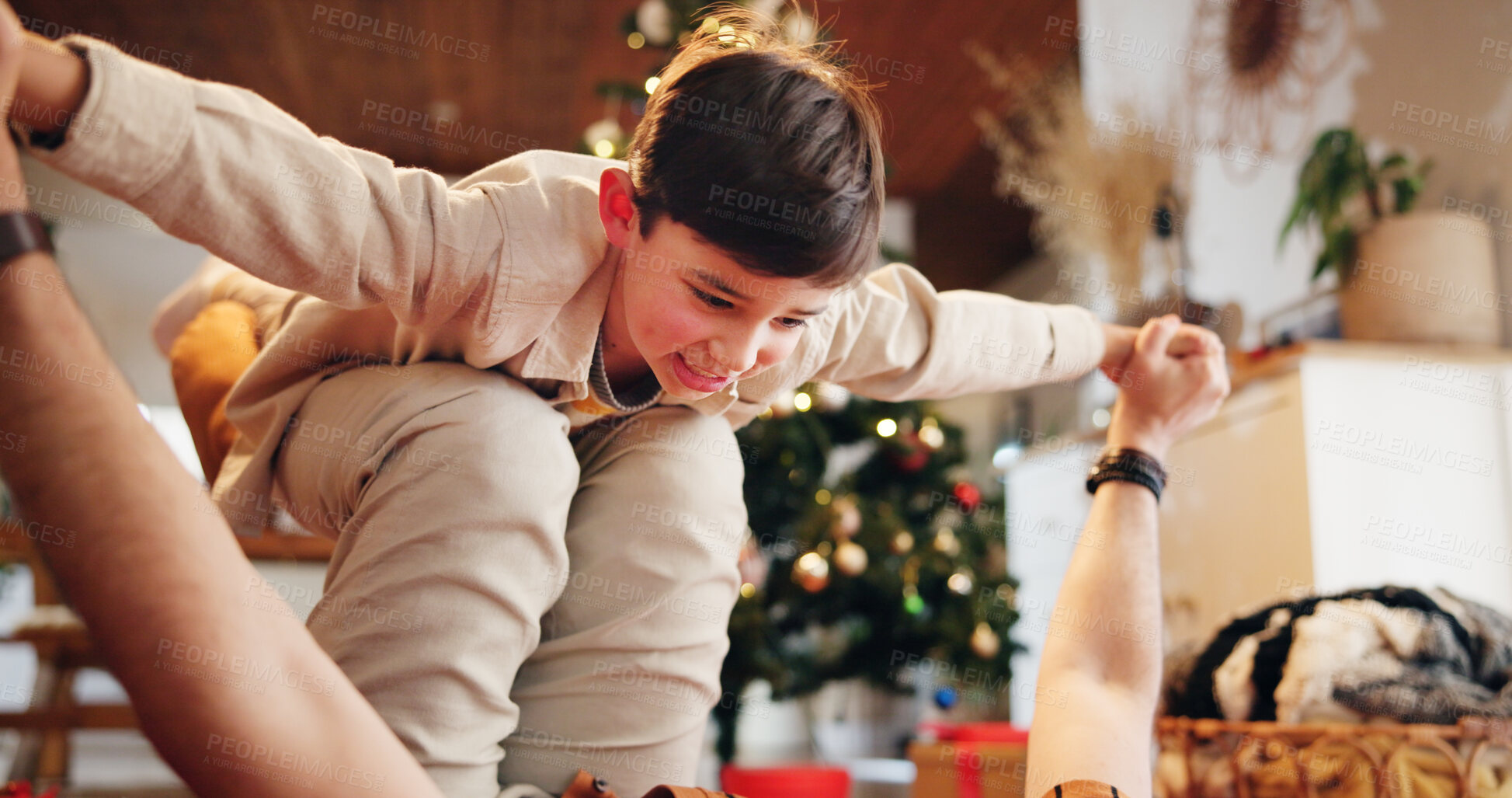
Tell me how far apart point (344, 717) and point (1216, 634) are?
1206 millimetres

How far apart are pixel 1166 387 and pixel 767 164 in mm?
433

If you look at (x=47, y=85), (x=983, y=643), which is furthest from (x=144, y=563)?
(x=983, y=643)

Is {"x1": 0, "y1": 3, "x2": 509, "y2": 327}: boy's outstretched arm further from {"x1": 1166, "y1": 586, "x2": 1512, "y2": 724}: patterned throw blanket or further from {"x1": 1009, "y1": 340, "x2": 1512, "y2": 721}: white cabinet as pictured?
{"x1": 1009, "y1": 340, "x2": 1512, "y2": 721}: white cabinet

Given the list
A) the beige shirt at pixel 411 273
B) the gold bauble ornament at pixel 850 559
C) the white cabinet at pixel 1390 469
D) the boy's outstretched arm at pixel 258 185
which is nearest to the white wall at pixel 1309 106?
the white cabinet at pixel 1390 469

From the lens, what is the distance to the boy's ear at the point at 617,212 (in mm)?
757

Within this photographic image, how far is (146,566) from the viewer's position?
35cm

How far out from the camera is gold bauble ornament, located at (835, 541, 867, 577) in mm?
2354

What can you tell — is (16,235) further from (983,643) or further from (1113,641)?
(983,643)

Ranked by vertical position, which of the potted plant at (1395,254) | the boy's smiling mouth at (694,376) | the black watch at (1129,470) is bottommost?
the black watch at (1129,470)

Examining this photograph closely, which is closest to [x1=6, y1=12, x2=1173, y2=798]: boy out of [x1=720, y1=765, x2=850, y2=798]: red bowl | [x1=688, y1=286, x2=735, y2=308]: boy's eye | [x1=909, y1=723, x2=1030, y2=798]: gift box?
[x1=688, y1=286, x2=735, y2=308]: boy's eye

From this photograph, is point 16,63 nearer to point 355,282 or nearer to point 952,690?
point 355,282

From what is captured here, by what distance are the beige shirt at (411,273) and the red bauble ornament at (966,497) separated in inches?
64.6

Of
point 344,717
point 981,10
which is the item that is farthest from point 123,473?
point 981,10

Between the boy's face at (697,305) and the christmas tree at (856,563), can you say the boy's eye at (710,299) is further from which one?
the christmas tree at (856,563)
